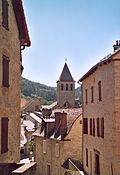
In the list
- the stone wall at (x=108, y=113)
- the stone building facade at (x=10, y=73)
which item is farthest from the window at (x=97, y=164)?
the stone building facade at (x=10, y=73)

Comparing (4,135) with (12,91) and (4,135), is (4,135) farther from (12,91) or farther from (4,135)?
(12,91)

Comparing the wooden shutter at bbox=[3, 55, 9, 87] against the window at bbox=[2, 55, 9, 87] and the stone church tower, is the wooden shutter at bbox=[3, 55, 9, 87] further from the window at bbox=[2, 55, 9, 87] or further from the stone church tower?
the stone church tower

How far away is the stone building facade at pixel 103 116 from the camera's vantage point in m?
19.9

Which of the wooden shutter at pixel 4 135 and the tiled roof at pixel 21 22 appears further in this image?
the tiled roof at pixel 21 22

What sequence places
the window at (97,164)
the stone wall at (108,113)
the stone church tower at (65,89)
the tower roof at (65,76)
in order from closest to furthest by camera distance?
the stone wall at (108,113) → the window at (97,164) → the tower roof at (65,76) → the stone church tower at (65,89)

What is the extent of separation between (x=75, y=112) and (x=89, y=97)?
8848 millimetres

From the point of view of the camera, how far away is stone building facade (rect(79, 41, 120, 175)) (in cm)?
1992

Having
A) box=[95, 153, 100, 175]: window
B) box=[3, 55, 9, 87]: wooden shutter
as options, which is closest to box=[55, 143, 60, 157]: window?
box=[95, 153, 100, 175]: window

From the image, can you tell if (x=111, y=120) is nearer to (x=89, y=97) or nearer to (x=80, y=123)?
(x=89, y=97)

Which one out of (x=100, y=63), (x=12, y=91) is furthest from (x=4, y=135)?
(x=100, y=63)

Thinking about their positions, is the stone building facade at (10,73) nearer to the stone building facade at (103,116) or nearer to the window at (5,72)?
the window at (5,72)

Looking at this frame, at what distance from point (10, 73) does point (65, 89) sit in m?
81.1

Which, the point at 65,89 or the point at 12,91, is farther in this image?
the point at 65,89

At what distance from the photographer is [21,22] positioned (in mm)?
17156
